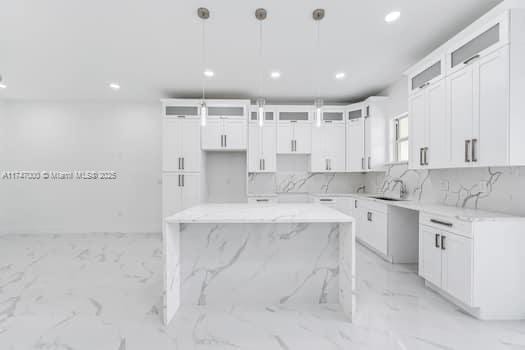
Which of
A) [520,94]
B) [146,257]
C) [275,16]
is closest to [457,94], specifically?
[520,94]

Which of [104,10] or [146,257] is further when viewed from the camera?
[146,257]

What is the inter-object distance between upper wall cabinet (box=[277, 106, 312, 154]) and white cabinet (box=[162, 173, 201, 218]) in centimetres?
175

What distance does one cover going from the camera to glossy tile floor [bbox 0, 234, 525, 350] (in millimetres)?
1729

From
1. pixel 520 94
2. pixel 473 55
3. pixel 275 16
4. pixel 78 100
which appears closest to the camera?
pixel 520 94

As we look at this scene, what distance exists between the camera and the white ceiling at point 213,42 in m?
2.26

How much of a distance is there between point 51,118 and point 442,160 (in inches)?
273

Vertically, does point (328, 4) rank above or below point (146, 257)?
above

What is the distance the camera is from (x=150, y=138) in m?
5.10

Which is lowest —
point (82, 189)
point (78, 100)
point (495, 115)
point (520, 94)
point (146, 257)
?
point (146, 257)

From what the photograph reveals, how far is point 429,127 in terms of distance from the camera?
9.13 ft

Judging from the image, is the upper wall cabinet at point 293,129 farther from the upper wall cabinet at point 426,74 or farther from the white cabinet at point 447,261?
the white cabinet at point 447,261

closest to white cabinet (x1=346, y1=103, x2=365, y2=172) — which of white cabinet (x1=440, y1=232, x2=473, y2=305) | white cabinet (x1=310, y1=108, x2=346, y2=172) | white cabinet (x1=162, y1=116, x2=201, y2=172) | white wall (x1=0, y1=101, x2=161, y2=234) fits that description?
white cabinet (x1=310, y1=108, x2=346, y2=172)

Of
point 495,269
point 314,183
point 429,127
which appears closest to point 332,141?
point 314,183

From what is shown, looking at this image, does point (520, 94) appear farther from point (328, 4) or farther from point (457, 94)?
point (328, 4)
